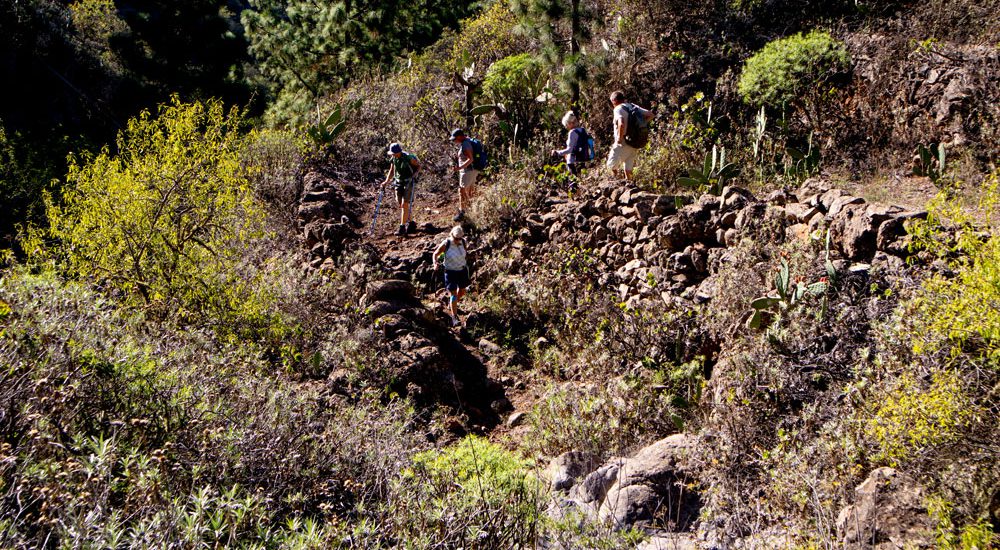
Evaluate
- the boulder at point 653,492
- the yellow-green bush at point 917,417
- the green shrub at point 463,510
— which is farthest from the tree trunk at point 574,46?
the green shrub at point 463,510

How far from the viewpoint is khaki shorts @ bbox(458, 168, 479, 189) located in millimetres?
10461

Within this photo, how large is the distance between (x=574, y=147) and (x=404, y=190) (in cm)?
282

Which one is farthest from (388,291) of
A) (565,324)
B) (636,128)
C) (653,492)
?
(653,492)

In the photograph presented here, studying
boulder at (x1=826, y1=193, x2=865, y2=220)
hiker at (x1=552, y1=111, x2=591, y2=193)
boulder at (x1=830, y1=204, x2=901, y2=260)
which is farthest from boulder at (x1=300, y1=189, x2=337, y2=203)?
boulder at (x1=830, y1=204, x2=901, y2=260)

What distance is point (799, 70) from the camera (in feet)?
28.3

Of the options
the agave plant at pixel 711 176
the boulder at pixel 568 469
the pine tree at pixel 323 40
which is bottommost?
the boulder at pixel 568 469

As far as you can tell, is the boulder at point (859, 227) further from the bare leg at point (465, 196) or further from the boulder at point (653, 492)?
the bare leg at point (465, 196)

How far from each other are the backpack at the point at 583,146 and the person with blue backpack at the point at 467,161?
161 centimetres

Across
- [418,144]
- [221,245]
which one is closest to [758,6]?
[418,144]

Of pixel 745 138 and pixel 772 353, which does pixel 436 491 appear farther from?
pixel 745 138

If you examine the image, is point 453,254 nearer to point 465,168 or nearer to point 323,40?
point 465,168

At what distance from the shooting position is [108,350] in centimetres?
470

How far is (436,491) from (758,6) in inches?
403

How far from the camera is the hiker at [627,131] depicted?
865 cm
